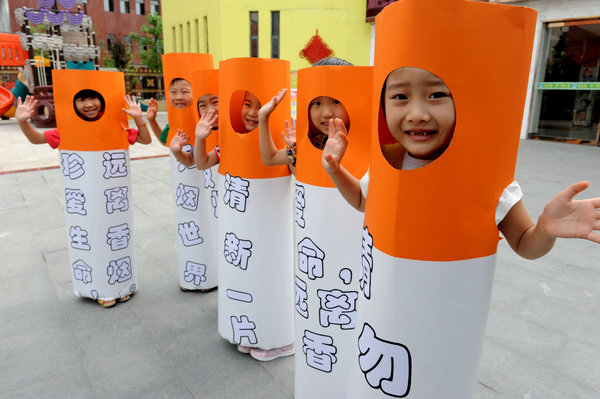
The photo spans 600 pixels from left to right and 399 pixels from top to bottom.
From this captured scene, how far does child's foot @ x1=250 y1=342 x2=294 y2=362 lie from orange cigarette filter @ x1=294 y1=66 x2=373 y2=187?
4.92ft

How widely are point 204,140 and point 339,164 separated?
151cm

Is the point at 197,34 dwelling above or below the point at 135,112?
above

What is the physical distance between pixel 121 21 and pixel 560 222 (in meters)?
45.6

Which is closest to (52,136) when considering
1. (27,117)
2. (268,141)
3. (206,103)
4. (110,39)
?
(27,117)

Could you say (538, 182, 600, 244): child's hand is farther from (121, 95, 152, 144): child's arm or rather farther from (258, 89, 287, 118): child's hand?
(121, 95, 152, 144): child's arm

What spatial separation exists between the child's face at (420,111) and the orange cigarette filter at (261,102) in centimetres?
140

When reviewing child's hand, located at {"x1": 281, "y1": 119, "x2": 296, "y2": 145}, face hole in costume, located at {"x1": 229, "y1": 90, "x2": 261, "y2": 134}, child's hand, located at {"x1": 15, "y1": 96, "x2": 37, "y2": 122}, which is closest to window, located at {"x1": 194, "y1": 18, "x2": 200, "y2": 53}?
child's hand, located at {"x1": 15, "y1": 96, "x2": 37, "y2": 122}

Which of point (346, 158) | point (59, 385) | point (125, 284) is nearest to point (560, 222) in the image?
point (346, 158)

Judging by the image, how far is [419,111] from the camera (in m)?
1.48

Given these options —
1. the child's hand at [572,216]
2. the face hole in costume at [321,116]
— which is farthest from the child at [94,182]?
the child's hand at [572,216]

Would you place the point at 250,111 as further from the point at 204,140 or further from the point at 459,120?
the point at 459,120

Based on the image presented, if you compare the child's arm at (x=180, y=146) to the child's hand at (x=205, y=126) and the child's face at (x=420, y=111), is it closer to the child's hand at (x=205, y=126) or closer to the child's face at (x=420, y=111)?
the child's hand at (x=205, y=126)

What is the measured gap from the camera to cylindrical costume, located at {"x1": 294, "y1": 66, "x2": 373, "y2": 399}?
2.27m

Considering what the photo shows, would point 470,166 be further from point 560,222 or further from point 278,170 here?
point 278,170
